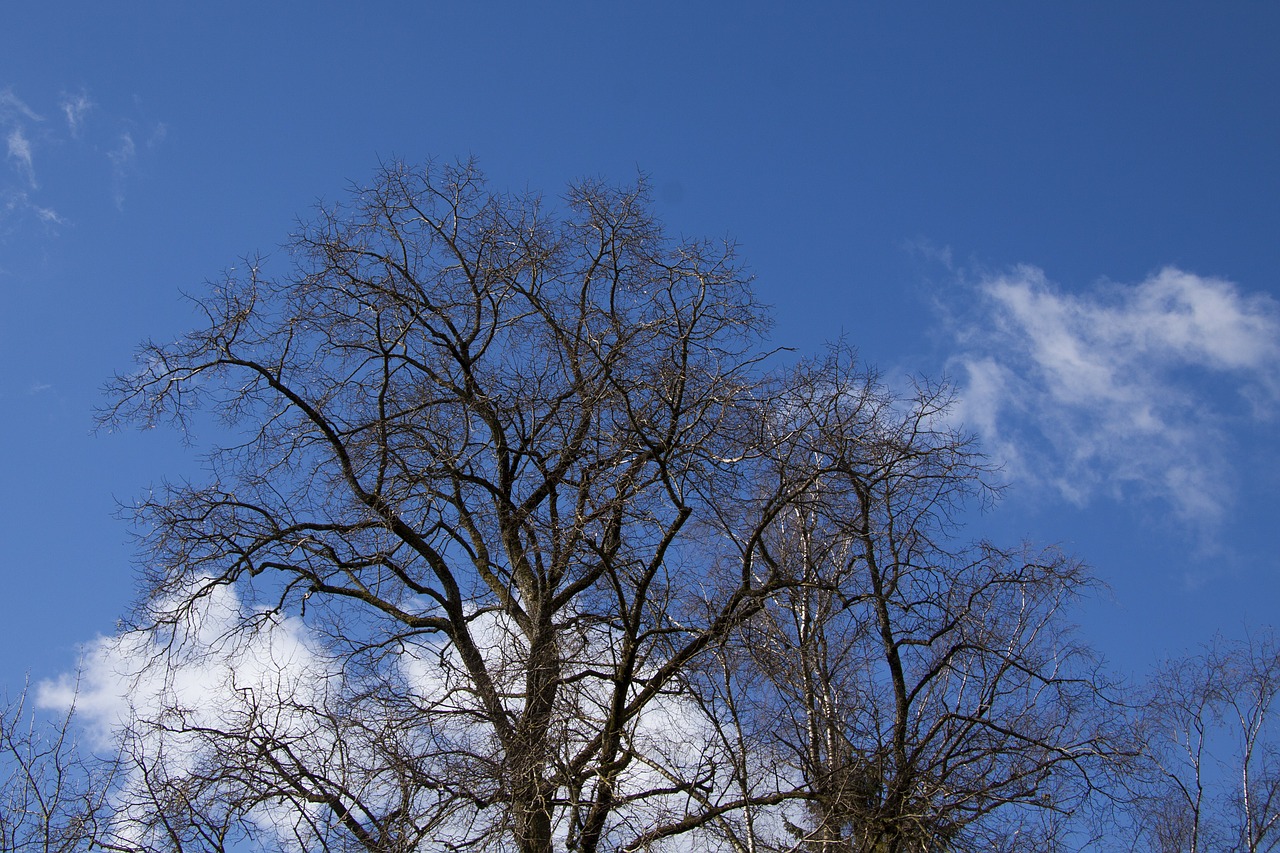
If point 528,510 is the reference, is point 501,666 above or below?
below

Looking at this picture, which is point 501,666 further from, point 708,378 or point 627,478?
point 708,378

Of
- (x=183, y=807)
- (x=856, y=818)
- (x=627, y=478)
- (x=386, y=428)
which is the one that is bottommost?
(x=856, y=818)

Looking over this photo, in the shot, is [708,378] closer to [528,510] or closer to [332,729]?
[528,510]

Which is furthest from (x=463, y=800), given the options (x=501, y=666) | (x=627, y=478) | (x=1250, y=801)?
(x=1250, y=801)

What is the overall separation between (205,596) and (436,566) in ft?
6.09

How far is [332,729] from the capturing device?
8133 mm

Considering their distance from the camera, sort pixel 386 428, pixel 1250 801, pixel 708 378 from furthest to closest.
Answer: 1. pixel 1250 801
2. pixel 386 428
3. pixel 708 378

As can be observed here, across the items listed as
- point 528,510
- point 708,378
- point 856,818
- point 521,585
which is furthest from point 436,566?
point 856,818

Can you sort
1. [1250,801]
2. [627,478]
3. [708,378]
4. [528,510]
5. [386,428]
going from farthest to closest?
[1250,801] → [386,428] → [528,510] → [708,378] → [627,478]

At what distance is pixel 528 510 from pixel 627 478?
53.1 inches

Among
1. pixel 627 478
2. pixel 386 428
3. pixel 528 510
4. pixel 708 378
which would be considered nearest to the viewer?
pixel 627 478

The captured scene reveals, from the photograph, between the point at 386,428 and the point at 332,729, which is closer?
the point at 332,729

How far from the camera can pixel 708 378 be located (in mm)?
7930

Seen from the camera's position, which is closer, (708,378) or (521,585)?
(708,378)
